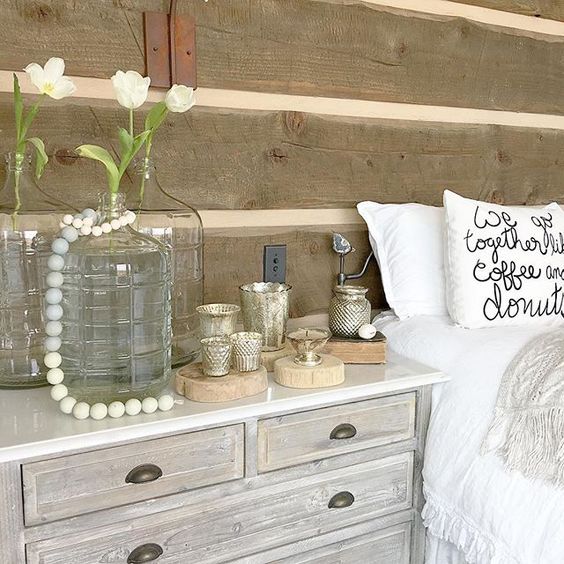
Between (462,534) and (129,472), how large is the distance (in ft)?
2.35

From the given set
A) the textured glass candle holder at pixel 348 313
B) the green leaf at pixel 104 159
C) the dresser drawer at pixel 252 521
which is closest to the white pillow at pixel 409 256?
the textured glass candle holder at pixel 348 313

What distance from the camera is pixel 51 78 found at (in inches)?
46.6

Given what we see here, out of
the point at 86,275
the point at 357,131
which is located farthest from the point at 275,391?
the point at 357,131

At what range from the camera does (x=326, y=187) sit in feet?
6.01

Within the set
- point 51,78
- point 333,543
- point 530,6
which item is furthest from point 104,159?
point 530,6

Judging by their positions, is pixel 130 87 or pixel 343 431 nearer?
pixel 130 87

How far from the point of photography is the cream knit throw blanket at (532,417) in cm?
125

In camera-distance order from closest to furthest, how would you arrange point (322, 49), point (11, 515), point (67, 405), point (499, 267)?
point (11, 515) → point (67, 405) → point (499, 267) → point (322, 49)

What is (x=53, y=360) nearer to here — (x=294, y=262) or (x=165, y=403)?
(x=165, y=403)

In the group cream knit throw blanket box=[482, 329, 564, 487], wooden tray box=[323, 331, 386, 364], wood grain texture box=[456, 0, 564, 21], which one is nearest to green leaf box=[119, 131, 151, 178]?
wooden tray box=[323, 331, 386, 364]

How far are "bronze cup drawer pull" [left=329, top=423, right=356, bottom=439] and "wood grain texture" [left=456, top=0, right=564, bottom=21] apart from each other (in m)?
1.37

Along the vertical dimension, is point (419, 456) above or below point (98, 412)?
below

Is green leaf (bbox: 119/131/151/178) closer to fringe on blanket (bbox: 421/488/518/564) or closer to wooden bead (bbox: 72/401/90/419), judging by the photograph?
wooden bead (bbox: 72/401/90/419)

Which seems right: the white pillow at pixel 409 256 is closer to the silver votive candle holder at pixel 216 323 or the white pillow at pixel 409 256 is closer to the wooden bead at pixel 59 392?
the silver votive candle holder at pixel 216 323
